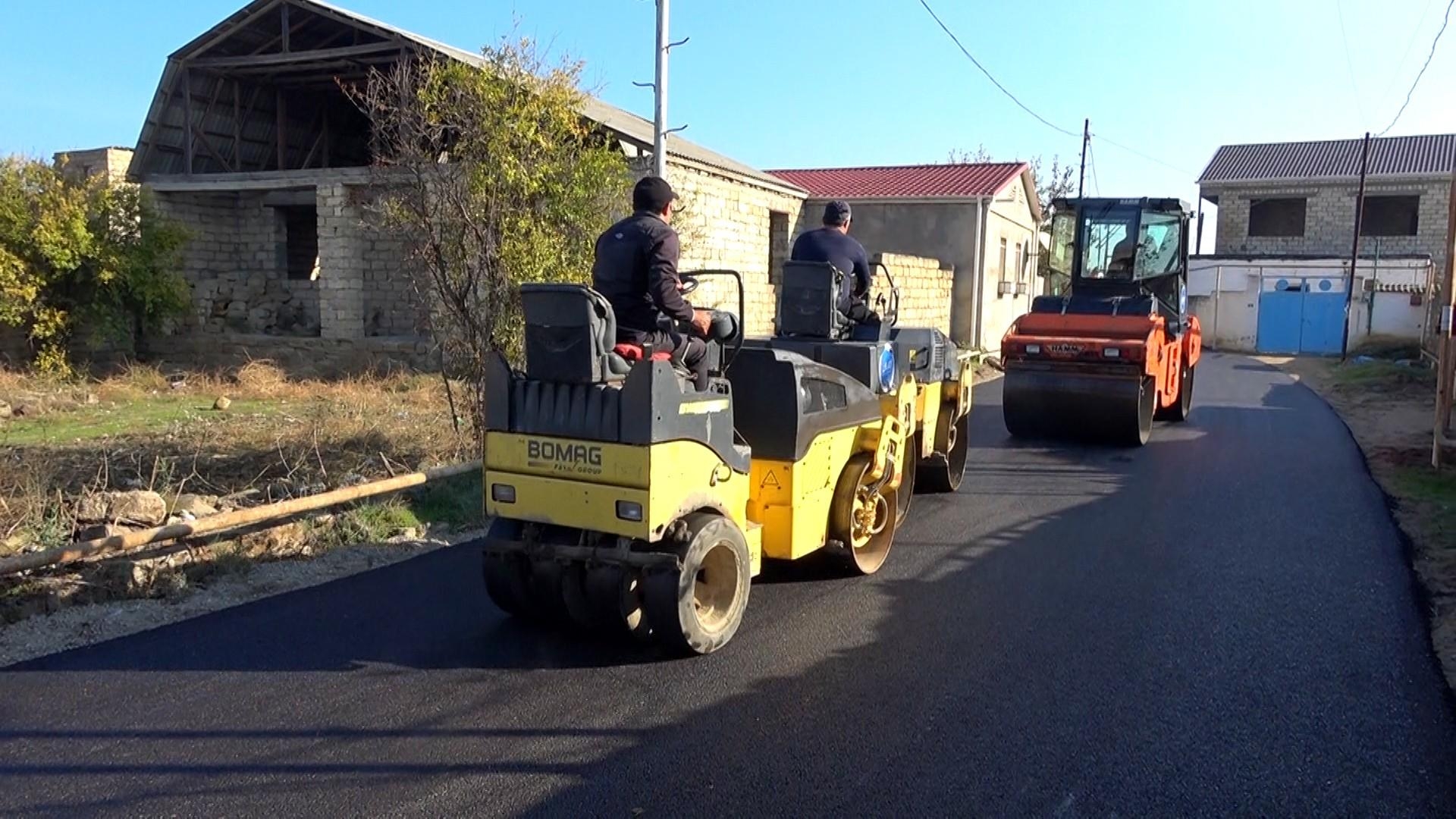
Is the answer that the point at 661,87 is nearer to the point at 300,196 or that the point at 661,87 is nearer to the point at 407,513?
the point at 407,513

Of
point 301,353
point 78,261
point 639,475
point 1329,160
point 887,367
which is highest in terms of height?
point 1329,160

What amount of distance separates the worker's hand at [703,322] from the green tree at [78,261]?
49.9 feet

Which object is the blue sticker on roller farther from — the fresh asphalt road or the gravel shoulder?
the gravel shoulder

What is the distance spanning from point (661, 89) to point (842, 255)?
5346 millimetres

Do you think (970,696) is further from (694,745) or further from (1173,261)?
(1173,261)

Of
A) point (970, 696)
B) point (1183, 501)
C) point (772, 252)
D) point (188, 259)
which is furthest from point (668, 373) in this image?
point (188, 259)

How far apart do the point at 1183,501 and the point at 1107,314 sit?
3440mm

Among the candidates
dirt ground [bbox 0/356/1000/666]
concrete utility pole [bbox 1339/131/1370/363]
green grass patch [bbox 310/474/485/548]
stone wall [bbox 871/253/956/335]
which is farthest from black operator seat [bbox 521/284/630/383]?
concrete utility pole [bbox 1339/131/1370/363]

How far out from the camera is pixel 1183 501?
8.44m

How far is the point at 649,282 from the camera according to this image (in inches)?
195

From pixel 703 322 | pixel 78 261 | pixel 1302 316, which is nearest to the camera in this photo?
pixel 703 322

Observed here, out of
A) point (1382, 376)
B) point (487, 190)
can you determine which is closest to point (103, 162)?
point (487, 190)

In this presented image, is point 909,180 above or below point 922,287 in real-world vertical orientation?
above

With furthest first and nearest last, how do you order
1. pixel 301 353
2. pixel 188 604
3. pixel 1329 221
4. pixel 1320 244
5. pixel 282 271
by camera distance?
pixel 1320 244 < pixel 1329 221 < pixel 282 271 < pixel 301 353 < pixel 188 604
